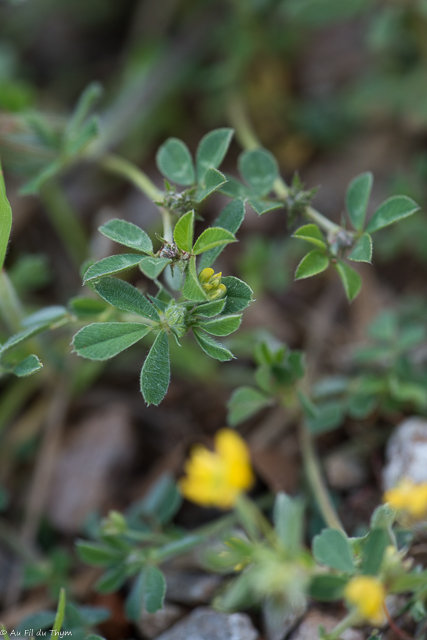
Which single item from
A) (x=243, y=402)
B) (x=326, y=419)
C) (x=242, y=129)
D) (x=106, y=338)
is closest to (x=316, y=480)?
(x=326, y=419)

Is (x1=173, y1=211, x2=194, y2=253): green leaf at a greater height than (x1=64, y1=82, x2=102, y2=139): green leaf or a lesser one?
lesser

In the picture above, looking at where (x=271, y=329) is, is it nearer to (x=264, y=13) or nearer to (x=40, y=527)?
(x=40, y=527)

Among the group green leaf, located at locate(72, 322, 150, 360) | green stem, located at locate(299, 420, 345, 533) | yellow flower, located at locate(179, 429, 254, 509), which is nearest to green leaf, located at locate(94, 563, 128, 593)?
yellow flower, located at locate(179, 429, 254, 509)

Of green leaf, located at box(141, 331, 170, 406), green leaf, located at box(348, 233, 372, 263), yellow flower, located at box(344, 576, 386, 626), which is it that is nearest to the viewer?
yellow flower, located at box(344, 576, 386, 626)

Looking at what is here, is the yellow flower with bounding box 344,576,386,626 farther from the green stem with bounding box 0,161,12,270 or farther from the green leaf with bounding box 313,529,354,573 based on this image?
the green stem with bounding box 0,161,12,270

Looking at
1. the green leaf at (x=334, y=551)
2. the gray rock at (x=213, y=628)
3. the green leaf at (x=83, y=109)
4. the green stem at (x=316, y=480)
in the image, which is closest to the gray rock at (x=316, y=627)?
the gray rock at (x=213, y=628)

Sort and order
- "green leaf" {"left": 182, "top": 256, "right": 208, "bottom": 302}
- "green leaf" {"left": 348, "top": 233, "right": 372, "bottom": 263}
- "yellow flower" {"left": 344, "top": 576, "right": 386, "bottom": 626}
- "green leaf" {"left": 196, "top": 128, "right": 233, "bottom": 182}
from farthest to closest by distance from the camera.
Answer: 1. "green leaf" {"left": 196, "top": 128, "right": 233, "bottom": 182}
2. "green leaf" {"left": 348, "top": 233, "right": 372, "bottom": 263}
3. "green leaf" {"left": 182, "top": 256, "right": 208, "bottom": 302}
4. "yellow flower" {"left": 344, "top": 576, "right": 386, "bottom": 626}
